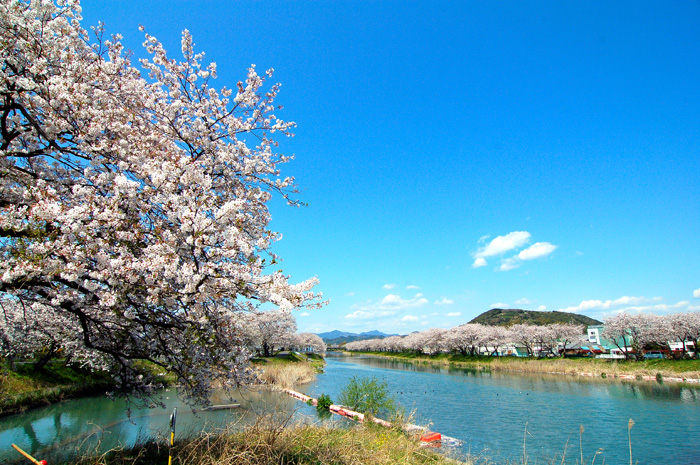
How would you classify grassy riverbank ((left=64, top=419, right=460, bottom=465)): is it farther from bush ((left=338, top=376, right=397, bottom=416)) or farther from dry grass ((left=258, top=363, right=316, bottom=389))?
dry grass ((left=258, top=363, right=316, bottom=389))

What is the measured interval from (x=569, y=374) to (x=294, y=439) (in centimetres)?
4648

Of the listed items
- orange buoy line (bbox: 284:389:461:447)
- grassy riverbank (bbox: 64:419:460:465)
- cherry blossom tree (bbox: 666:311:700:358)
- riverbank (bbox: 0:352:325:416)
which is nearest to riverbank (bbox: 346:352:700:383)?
cherry blossom tree (bbox: 666:311:700:358)

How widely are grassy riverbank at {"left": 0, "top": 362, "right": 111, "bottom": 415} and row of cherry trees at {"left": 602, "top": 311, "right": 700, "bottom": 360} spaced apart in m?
58.0

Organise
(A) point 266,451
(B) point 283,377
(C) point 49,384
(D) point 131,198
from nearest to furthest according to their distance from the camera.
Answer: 1. (D) point 131,198
2. (A) point 266,451
3. (C) point 49,384
4. (B) point 283,377

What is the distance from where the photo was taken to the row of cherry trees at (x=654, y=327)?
4588 centimetres

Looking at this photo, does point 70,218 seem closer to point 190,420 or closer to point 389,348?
point 190,420

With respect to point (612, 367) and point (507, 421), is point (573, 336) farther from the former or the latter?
point (507, 421)

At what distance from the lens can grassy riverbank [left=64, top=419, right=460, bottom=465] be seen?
632cm

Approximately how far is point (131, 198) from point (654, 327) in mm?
61824

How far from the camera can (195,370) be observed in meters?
6.77

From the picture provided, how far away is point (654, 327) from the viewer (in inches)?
1866

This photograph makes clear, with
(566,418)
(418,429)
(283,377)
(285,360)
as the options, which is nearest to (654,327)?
(566,418)

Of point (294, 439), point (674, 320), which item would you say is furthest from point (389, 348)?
point (294, 439)

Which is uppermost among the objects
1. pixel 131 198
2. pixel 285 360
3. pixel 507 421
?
pixel 131 198
